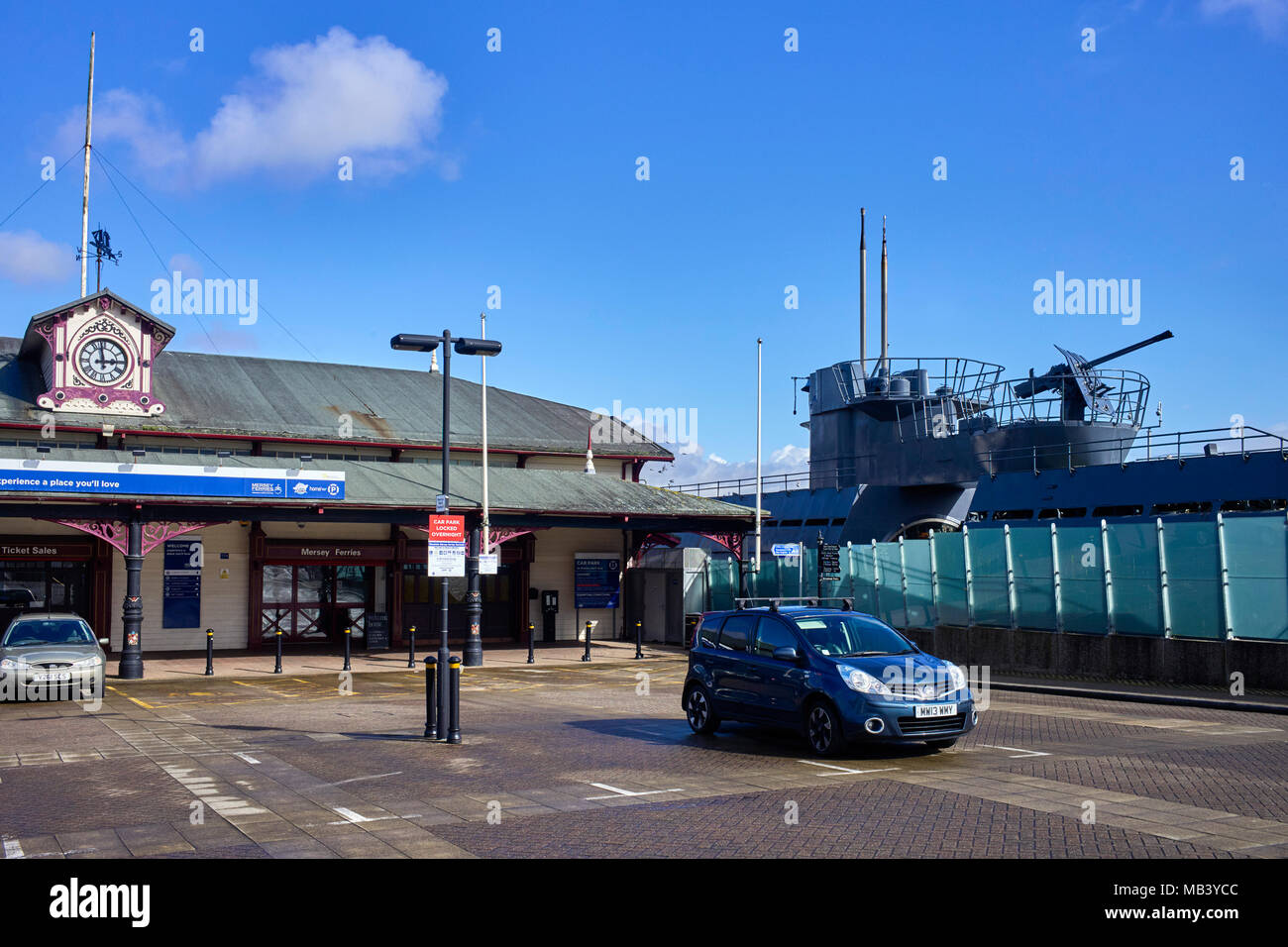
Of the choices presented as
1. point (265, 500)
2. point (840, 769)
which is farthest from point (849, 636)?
point (265, 500)

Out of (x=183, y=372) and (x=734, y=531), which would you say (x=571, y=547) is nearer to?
(x=734, y=531)

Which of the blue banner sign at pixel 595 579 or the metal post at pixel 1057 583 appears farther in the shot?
the blue banner sign at pixel 595 579

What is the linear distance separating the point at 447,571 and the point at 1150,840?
11429 mm

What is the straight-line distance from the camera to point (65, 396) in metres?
30.2

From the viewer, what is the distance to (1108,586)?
22.0 metres

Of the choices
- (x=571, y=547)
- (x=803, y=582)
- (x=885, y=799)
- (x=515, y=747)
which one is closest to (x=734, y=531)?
(x=803, y=582)

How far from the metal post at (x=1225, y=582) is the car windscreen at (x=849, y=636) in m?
9.22

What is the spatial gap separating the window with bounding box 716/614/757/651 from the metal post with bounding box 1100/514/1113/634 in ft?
35.8

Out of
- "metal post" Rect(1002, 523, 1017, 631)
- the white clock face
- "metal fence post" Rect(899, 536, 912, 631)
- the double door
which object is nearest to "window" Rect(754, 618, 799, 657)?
"metal post" Rect(1002, 523, 1017, 631)

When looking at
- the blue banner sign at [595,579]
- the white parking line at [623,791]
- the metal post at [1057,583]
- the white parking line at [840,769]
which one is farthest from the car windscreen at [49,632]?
the metal post at [1057,583]

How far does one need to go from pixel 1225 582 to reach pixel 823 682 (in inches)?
436

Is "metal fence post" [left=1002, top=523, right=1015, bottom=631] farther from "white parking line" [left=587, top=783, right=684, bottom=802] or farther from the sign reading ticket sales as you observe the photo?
"white parking line" [left=587, top=783, right=684, bottom=802]

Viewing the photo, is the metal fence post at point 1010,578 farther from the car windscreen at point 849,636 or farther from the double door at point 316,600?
the double door at point 316,600

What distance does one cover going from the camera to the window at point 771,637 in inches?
Answer: 523
